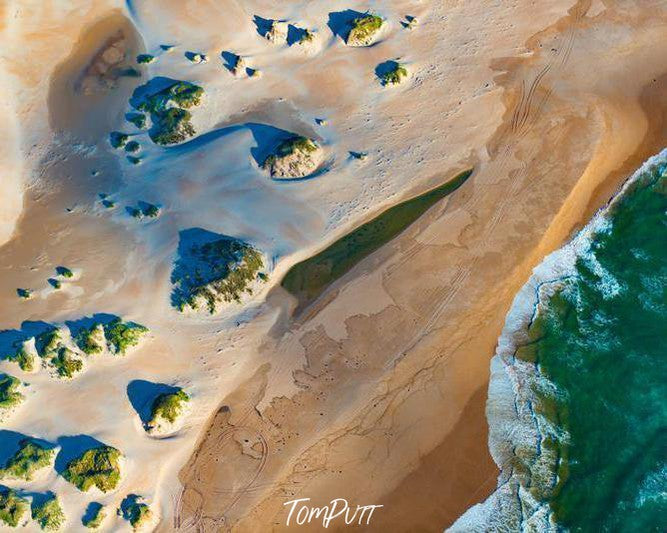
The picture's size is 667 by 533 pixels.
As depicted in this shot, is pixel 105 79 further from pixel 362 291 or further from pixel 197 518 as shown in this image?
pixel 197 518

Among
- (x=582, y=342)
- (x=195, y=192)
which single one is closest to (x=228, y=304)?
(x=195, y=192)

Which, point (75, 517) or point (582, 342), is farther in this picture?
point (582, 342)

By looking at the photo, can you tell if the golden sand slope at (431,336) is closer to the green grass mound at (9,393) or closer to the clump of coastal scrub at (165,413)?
the clump of coastal scrub at (165,413)

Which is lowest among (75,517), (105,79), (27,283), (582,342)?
(75,517)

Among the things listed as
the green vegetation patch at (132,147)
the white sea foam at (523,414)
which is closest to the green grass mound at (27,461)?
the green vegetation patch at (132,147)

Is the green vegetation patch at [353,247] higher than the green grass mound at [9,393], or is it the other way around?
the green vegetation patch at [353,247]

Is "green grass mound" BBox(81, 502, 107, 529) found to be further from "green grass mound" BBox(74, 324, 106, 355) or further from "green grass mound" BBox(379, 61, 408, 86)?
"green grass mound" BBox(379, 61, 408, 86)

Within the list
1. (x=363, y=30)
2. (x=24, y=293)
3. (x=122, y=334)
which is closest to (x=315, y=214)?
(x=363, y=30)
